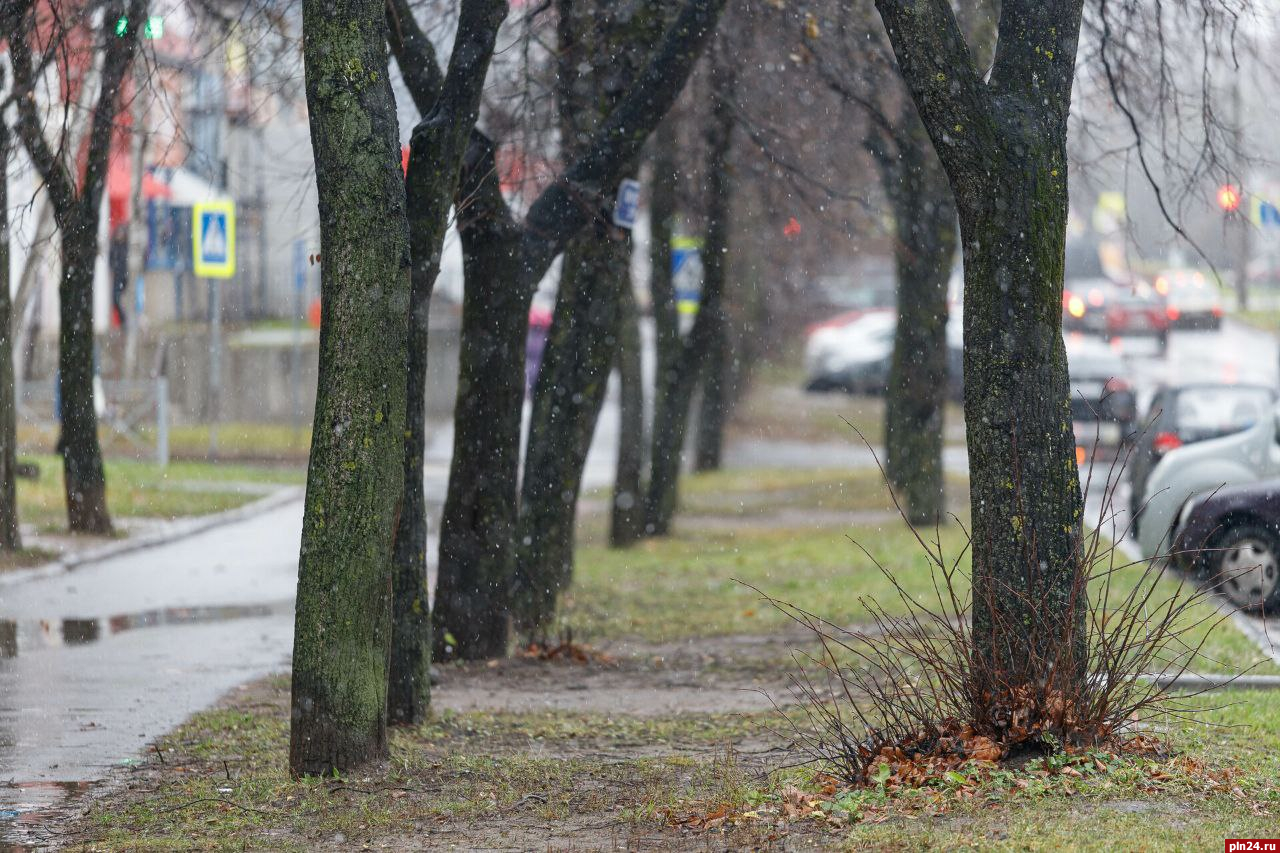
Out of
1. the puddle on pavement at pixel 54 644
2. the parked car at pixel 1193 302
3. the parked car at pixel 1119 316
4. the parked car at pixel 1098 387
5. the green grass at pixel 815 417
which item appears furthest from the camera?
the parked car at pixel 1193 302

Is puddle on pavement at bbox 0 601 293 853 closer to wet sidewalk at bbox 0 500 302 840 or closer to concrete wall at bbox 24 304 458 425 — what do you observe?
wet sidewalk at bbox 0 500 302 840

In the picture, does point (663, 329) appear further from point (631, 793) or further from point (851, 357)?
point (851, 357)

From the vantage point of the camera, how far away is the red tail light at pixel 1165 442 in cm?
1808

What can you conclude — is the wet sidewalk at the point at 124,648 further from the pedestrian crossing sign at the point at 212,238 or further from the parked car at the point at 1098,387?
the parked car at the point at 1098,387

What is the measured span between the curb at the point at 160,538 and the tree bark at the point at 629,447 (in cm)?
451

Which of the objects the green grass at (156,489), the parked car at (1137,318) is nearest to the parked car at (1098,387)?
the parked car at (1137,318)

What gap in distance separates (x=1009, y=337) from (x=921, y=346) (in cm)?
1225

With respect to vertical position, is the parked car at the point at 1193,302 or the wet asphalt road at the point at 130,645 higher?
the parked car at the point at 1193,302

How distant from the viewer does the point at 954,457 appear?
28.2 metres

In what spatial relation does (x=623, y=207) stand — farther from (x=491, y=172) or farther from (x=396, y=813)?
(x=396, y=813)

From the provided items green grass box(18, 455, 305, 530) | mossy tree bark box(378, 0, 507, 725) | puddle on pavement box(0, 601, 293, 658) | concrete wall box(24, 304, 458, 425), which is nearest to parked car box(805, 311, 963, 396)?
concrete wall box(24, 304, 458, 425)

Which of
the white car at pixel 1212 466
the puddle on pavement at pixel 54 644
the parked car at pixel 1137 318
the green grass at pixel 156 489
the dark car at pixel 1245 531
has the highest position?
the parked car at pixel 1137 318

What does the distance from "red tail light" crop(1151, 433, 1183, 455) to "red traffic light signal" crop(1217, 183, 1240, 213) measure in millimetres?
8325

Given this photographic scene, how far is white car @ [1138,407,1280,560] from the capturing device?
48.3ft
